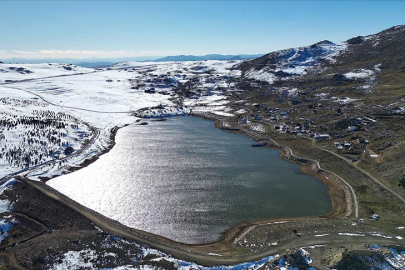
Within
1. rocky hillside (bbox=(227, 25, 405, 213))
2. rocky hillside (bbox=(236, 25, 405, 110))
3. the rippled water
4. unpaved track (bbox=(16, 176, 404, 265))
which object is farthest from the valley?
the rippled water

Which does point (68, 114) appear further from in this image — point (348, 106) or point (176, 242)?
point (348, 106)

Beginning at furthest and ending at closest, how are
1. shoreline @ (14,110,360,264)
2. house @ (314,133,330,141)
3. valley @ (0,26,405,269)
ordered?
house @ (314,133,330,141)
shoreline @ (14,110,360,264)
valley @ (0,26,405,269)

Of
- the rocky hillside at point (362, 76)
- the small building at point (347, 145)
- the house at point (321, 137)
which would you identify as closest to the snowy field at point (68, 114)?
the rocky hillside at point (362, 76)

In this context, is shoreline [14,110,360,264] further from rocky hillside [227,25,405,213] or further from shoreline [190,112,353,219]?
rocky hillside [227,25,405,213]

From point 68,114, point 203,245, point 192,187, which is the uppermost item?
point 68,114

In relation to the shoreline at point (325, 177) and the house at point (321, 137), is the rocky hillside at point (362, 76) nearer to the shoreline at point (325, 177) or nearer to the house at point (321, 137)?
the house at point (321, 137)

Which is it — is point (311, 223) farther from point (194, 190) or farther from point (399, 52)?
point (399, 52)

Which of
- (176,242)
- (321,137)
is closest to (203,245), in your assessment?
(176,242)

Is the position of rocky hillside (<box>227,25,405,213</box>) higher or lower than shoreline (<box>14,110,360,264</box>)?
higher
